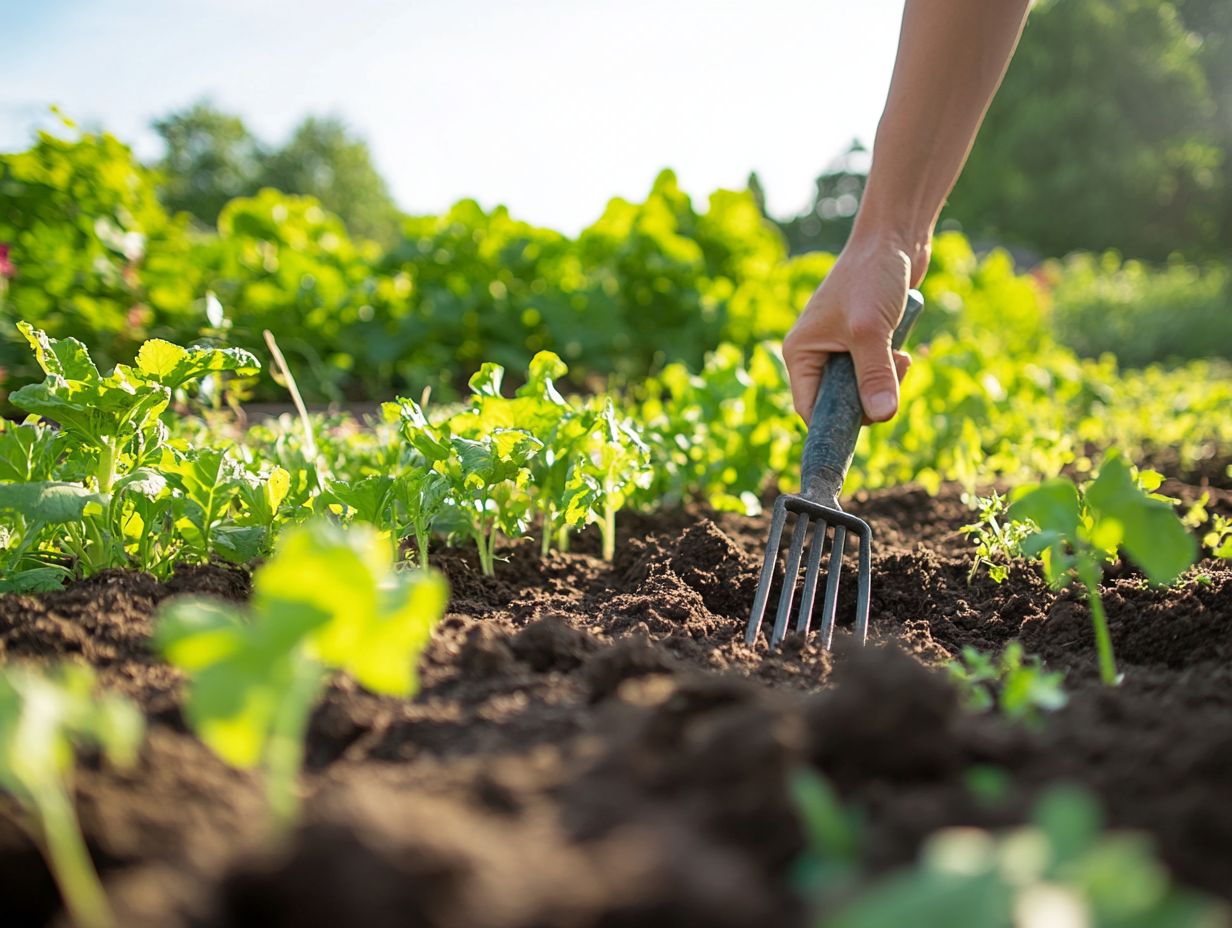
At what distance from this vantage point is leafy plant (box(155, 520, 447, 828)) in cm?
71

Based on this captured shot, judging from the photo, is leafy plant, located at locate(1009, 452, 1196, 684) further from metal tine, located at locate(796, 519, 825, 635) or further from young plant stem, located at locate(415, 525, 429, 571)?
young plant stem, located at locate(415, 525, 429, 571)

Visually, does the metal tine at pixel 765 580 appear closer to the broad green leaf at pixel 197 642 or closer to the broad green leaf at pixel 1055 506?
the broad green leaf at pixel 1055 506

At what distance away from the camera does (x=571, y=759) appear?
2.93ft

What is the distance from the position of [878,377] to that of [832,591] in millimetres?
628

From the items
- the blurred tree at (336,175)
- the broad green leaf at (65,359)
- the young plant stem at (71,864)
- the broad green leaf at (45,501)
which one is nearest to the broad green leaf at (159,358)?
the broad green leaf at (65,359)

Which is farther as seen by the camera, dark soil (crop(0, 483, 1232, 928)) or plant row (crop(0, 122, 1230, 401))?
plant row (crop(0, 122, 1230, 401))

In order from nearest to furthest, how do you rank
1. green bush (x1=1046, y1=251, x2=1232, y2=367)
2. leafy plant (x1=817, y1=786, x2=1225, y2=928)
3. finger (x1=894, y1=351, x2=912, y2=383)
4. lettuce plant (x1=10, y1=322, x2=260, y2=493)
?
leafy plant (x1=817, y1=786, x2=1225, y2=928) < lettuce plant (x1=10, y1=322, x2=260, y2=493) < finger (x1=894, y1=351, x2=912, y2=383) < green bush (x1=1046, y1=251, x2=1232, y2=367)

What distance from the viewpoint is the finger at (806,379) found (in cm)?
249

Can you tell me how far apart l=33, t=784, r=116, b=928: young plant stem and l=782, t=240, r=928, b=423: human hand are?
1934mm

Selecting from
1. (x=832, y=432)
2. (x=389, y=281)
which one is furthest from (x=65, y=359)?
(x=389, y=281)

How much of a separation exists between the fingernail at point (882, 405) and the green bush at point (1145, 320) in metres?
12.8

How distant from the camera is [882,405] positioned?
231 centimetres

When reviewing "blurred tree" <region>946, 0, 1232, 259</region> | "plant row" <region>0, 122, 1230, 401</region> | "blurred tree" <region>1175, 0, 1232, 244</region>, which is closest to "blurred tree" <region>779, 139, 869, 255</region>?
"blurred tree" <region>946, 0, 1232, 259</region>

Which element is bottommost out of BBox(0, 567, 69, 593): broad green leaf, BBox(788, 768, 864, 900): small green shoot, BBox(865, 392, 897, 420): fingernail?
BBox(0, 567, 69, 593): broad green leaf
